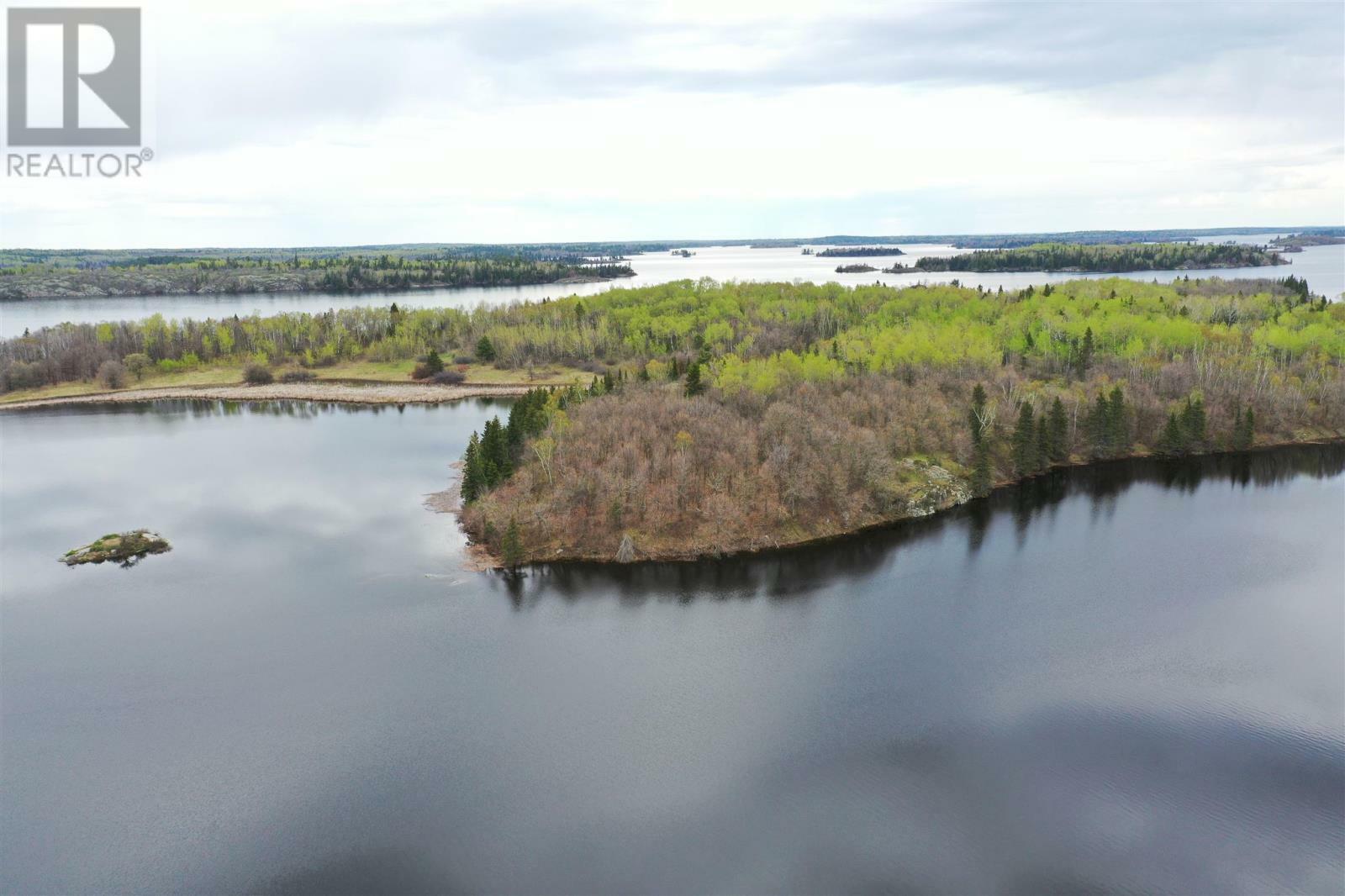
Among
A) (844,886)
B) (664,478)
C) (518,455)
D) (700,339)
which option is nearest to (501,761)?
(844,886)

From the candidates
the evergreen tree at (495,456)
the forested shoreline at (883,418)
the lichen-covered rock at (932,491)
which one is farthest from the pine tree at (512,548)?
the lichen-covered rock at (932,491)

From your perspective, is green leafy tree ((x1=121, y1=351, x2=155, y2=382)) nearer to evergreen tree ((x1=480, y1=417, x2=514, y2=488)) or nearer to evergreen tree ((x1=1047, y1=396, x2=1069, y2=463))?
evergreen tree ((x1=480, y1=417, x2=514, y2=488))

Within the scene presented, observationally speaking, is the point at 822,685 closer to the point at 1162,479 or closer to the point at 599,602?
the point at 599,602

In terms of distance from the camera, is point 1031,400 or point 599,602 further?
point 1031,400

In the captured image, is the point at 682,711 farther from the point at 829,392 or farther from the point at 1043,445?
the point at 1043,445

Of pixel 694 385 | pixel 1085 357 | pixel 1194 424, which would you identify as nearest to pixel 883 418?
pixel 694 385
